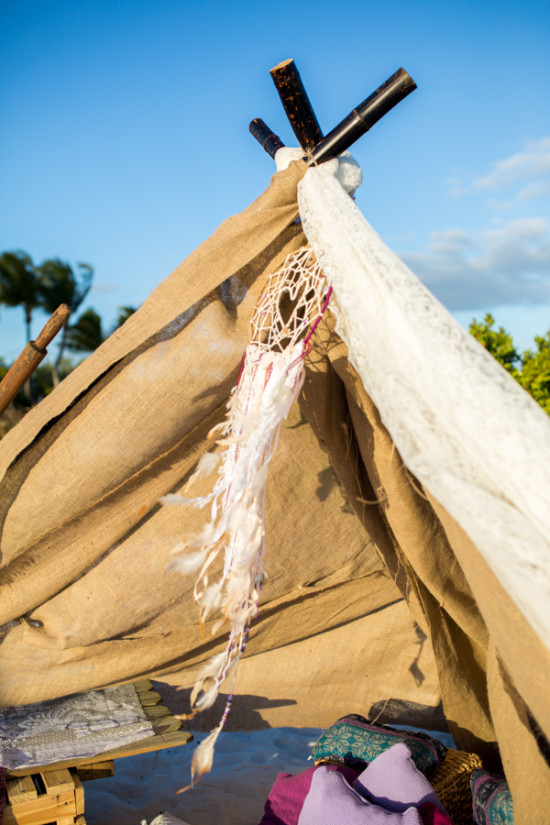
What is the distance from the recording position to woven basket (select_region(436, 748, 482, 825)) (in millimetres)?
2225

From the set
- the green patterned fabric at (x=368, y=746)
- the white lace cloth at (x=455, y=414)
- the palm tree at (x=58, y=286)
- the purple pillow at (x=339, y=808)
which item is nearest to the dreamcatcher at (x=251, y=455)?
the white lace cloth at (x=455, y=414)

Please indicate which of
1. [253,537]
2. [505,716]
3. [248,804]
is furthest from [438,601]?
[248,804]

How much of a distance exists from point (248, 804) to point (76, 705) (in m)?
0.80

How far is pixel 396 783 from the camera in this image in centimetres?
202

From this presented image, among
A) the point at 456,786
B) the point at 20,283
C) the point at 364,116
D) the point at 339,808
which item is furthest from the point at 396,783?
the point at 20,283

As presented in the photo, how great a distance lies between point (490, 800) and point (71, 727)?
1528mm

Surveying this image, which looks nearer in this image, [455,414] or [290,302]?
[455,414]

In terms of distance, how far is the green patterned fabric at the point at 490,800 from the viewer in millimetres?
1938

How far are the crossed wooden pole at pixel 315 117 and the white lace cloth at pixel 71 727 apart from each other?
208cm

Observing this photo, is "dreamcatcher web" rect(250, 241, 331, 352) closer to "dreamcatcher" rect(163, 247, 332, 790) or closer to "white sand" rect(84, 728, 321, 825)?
"dreamcatcher" rect(163, 247, 332, 790)

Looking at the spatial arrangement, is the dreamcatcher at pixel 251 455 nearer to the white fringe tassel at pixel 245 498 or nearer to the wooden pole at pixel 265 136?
the white fringe tassel at pixel 245 498

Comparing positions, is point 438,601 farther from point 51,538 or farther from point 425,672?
point 51,538

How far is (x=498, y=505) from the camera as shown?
3.60ft

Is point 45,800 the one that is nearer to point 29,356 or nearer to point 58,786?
point 58,786
